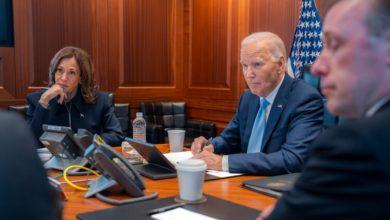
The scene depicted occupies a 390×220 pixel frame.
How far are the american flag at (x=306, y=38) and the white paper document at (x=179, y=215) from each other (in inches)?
113

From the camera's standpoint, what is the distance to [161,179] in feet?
5.64

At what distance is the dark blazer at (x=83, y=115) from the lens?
279 cm

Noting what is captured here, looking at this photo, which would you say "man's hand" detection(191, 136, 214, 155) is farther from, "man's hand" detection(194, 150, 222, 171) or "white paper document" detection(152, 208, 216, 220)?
"white paper document" detection(152, 208, 216, 220)

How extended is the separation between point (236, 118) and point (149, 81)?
2520 mm

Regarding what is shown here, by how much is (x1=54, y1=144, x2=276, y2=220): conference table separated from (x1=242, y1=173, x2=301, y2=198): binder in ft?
0.09

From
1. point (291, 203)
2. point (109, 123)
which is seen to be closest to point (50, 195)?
point (291, 203)

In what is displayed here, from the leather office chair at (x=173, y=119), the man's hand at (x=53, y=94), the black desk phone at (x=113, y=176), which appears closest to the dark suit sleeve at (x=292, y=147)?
the black desk phone at (x=113, y=176)

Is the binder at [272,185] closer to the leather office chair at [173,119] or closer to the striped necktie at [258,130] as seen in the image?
the striped necktie at [258,130]

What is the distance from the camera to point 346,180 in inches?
26.5

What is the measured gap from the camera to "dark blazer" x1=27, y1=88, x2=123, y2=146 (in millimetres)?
2789

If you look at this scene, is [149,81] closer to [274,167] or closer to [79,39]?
[79,39]

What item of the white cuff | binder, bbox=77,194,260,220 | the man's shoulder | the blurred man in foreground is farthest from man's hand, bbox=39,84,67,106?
the man's shoulder

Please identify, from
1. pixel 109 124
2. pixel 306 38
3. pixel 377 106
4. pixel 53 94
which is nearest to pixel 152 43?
pixel 306 38

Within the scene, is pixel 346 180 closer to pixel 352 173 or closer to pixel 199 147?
pixel 352 173
